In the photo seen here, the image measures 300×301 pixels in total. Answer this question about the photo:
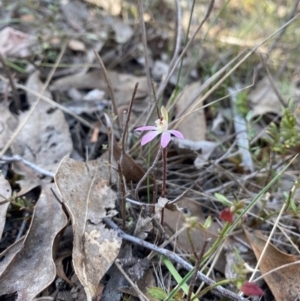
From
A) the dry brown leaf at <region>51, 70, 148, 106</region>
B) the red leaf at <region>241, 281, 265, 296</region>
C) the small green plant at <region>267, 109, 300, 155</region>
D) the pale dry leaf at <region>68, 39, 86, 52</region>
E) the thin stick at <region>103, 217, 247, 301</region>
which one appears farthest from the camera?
the pale dry leaf at <region>68, 39, 86, 52</region>

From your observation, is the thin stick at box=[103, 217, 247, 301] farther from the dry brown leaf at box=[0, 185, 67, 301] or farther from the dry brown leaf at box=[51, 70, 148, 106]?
the dry brown leaf at box=[51, 70, 148, 106]

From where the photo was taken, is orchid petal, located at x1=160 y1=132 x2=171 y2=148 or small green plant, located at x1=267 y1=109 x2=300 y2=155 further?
small green plant, located at x1=267 y1=109 x2=300 y2=155

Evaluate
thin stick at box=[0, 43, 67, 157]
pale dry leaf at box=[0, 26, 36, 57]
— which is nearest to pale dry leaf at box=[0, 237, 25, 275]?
thin stick at box=[0, 43, 67, 157]

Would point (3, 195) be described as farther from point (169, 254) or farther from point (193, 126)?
point (193, 126)

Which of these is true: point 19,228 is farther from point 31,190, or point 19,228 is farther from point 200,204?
point 200,204

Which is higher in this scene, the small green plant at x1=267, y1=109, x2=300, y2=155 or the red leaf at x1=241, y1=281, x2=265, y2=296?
the small green plant at x1=267, y1=109, x2=300, y2=155

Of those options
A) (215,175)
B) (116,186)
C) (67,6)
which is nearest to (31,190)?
(116,186)

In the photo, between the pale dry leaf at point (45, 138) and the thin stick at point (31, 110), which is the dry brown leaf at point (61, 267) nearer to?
the pale dry leaf at point (45, 138)
